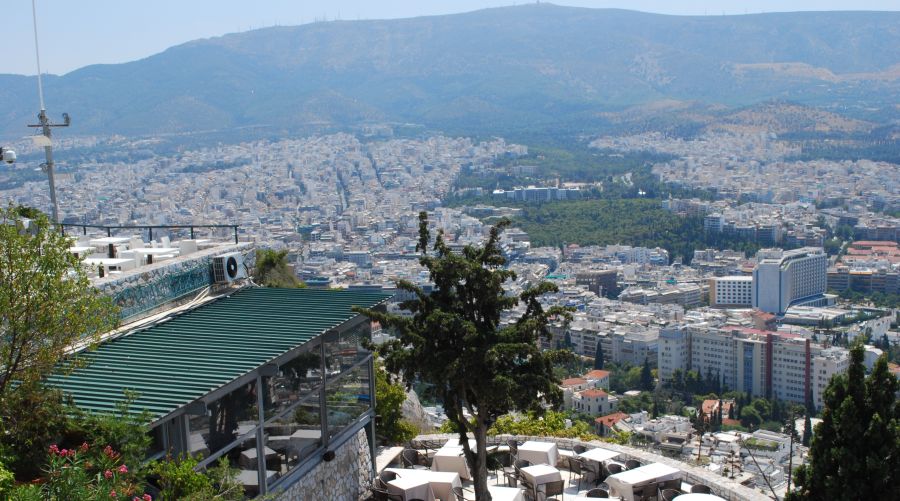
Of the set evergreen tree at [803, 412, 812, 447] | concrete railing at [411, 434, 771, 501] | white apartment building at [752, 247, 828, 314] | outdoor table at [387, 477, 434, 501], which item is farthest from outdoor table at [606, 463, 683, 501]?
white apartment building at [752, 247, 828, 314]

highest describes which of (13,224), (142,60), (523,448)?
(142,60)

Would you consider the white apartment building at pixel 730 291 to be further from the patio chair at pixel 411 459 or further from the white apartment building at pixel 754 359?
the patio chair at pixel 411 459

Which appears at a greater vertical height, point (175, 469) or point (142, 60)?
point (142, 60)

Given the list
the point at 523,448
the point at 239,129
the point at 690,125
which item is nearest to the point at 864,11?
the point at 690,125

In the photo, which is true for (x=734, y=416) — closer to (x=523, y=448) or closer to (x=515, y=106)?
(x=523, y=448)

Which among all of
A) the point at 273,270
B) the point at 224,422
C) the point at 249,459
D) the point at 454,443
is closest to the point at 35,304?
the point at 224,422

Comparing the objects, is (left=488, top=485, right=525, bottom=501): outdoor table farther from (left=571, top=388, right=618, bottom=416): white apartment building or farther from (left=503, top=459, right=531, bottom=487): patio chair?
(left=571, top=388, right=618, bottom=416): white apartment building
